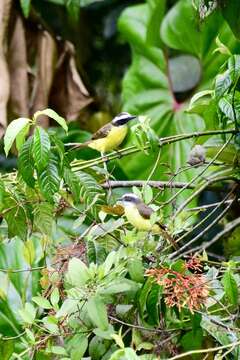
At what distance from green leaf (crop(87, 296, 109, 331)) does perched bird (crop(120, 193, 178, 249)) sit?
0.14 meters

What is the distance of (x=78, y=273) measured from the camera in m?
1.34

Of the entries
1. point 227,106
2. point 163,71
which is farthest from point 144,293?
point 163,71

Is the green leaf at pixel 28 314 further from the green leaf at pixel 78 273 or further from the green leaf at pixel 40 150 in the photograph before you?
the green leaf at pixel 40 150

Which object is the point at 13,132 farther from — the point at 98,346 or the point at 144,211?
the point at 98,346

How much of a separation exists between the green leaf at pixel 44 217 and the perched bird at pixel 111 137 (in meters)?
0.19

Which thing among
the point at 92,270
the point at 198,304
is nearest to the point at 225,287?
the point at 198,304

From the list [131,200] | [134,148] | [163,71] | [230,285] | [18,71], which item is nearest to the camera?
[230,285]

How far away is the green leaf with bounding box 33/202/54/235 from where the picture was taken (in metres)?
1.53

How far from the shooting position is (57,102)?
2756 mm

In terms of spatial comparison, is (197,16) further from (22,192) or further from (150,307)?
(150,307)

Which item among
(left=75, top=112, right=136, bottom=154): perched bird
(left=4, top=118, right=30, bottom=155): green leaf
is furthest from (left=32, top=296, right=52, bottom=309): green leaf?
(left=75, top=112, right=136, bottom=154): perched bird

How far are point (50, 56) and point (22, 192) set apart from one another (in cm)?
127

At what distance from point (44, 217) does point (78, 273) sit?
0.71 ft

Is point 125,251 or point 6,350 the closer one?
point 125,251
